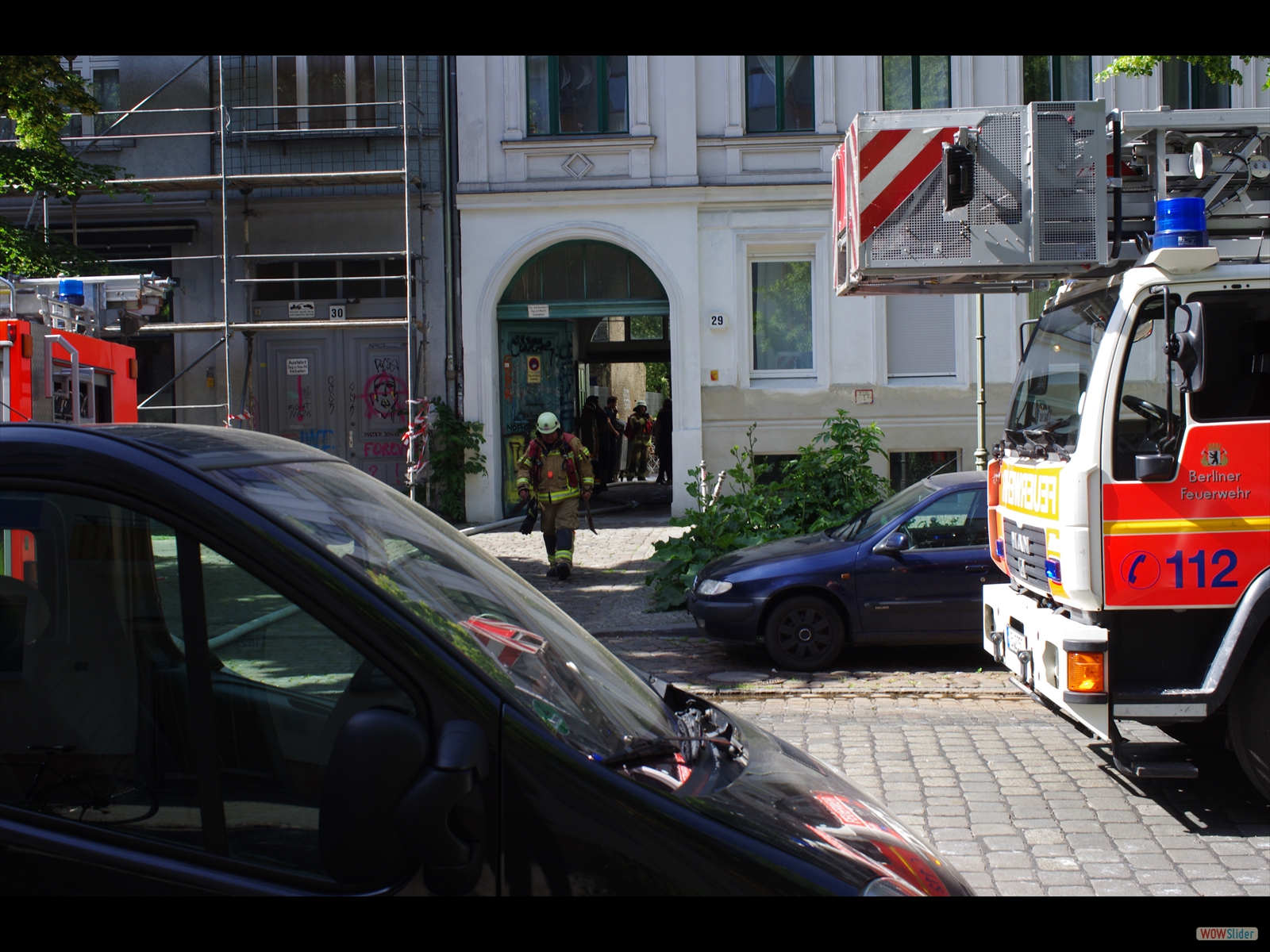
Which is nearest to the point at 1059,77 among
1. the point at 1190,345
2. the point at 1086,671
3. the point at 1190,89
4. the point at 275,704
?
the point at 1190,89

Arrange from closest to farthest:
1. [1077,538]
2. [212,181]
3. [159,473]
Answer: [159,473] < [1077,538] < [212,181]

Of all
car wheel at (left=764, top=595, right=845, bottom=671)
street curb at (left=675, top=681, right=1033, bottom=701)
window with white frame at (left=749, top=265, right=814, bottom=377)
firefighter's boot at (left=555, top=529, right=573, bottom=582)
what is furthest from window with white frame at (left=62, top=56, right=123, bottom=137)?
street curb at (left=675, top=681, right=1033, bottom=701)

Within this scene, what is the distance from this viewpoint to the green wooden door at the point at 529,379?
17578mm

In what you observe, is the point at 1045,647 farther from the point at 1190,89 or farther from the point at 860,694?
the point at 1190,89

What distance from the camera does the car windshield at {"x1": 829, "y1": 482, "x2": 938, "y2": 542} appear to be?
27.0 feet

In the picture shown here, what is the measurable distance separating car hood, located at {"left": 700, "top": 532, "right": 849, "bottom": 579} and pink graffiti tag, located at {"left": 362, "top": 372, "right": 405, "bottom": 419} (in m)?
10.00

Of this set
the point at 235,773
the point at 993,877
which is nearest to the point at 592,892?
the point at 235,773

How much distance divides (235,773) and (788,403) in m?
15.6

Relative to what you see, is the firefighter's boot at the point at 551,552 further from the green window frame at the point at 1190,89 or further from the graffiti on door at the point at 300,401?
the green window frame at the point at 1190,89

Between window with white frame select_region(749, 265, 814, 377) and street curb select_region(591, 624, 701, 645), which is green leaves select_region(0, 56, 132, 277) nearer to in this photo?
street curb select_region(591, 624, 701, 645)

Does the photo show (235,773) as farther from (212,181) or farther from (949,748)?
(212,181)

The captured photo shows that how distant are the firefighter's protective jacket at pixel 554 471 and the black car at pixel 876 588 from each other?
416cm

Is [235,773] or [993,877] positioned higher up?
[235,773]

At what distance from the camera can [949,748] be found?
20.0 feet
